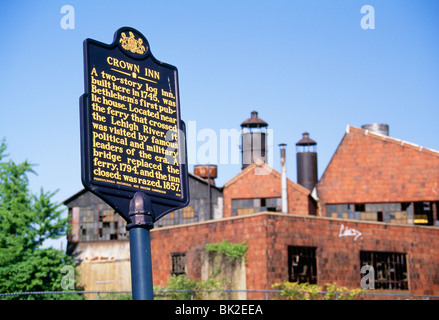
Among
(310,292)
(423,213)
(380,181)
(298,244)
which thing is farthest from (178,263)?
(423,213)

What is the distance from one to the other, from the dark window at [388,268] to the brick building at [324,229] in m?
0.05

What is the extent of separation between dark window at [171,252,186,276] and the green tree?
5.81 metres

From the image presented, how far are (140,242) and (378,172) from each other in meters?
33.9

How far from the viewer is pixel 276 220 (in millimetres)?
32594

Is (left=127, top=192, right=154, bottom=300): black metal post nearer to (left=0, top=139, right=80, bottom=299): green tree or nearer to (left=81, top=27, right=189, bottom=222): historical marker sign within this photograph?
(left=81, top=27, right=189, bottom=222): historical marker sign

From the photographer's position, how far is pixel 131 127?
1120 cm

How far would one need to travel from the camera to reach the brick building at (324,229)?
3272 cm

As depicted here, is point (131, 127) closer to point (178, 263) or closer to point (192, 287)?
point (192, 287)

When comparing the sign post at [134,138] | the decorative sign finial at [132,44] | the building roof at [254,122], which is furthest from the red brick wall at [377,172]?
the decorative sign finial at [132,44]

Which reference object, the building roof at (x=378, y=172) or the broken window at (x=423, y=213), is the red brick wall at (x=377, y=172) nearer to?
the building roof at (x=378, y=172)

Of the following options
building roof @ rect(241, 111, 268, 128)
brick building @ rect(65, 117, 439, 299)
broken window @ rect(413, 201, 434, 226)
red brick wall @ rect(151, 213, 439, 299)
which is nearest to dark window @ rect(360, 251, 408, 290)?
brick building @ rect(65, 117, 439, 299)
